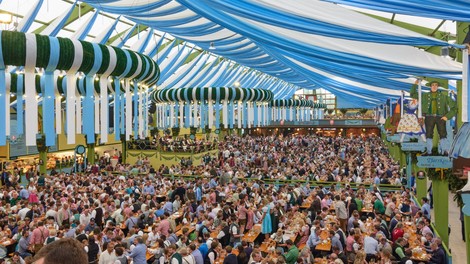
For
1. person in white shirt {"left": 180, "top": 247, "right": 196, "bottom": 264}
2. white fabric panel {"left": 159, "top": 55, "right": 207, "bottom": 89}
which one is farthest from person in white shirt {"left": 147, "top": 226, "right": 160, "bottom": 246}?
white fabric panel {"left": 159, "top": 55, "right": 207, "bottom": 89}

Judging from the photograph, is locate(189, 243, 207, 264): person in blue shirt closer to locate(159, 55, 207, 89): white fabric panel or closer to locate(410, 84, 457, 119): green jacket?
locate(410, 84, 457, 119): green jacket

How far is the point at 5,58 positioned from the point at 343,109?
46252mm

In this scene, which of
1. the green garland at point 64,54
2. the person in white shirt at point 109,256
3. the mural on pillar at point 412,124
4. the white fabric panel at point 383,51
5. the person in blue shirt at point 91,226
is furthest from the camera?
the person in blue shirt at point 91,226

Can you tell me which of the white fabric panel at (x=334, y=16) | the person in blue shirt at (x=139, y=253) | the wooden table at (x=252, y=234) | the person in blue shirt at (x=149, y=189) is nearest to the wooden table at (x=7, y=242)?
the person in blue shirt at (x=139, y=253)

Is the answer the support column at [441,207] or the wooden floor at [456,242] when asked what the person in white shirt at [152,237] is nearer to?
the support column at [441,207]

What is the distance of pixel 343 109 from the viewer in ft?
160

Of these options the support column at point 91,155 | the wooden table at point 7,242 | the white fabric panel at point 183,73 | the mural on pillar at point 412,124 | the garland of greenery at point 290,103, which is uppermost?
the white fabric panel at point 183,73

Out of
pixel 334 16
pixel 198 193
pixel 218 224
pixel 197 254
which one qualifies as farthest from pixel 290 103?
pixel 334 16

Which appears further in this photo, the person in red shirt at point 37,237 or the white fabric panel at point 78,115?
the white fabric panel at point 78,115

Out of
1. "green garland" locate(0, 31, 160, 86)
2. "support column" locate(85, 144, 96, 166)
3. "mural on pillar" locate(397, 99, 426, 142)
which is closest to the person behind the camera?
"green garland" locate(0, 31, 160, 86)

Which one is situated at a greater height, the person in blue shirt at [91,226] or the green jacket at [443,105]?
the green jacket at [443,105]

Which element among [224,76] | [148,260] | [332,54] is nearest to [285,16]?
[332,54]

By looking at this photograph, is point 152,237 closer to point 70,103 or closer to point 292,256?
point 292,256

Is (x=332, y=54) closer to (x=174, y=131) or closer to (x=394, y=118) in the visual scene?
(x=394, y=118)
